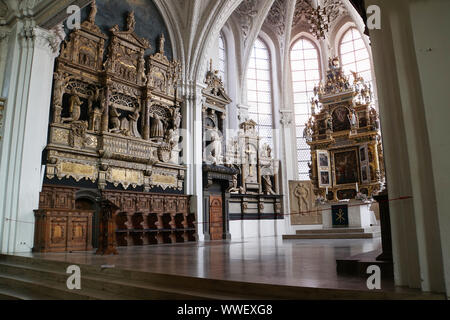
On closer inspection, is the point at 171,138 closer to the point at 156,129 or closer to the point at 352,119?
the point at 156,129

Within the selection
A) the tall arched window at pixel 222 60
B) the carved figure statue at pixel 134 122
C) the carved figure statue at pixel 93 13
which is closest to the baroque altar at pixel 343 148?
the tall arched window at pixel 222 60

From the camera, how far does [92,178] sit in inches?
439

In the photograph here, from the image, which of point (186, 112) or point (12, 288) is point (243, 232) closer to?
point (186, 112)

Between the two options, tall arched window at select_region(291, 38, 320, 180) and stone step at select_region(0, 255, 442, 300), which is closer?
stone step at select_region(0, 255, 442, 300)

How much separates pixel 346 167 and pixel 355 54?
8.72 metres

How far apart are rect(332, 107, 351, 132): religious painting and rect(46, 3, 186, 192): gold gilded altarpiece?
24.2 ft

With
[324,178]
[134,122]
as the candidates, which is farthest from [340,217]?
[134,122]

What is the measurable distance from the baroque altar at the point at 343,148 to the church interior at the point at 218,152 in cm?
7

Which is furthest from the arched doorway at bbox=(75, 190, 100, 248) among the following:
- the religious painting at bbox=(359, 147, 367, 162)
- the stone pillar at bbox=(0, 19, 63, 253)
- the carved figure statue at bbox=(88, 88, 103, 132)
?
the religious painting at bbox=(359, 147, 367, 162)

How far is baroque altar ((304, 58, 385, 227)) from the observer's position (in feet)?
48.2

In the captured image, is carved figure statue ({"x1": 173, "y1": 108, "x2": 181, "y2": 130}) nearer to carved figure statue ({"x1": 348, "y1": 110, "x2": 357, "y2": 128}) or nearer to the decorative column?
the decorative column
